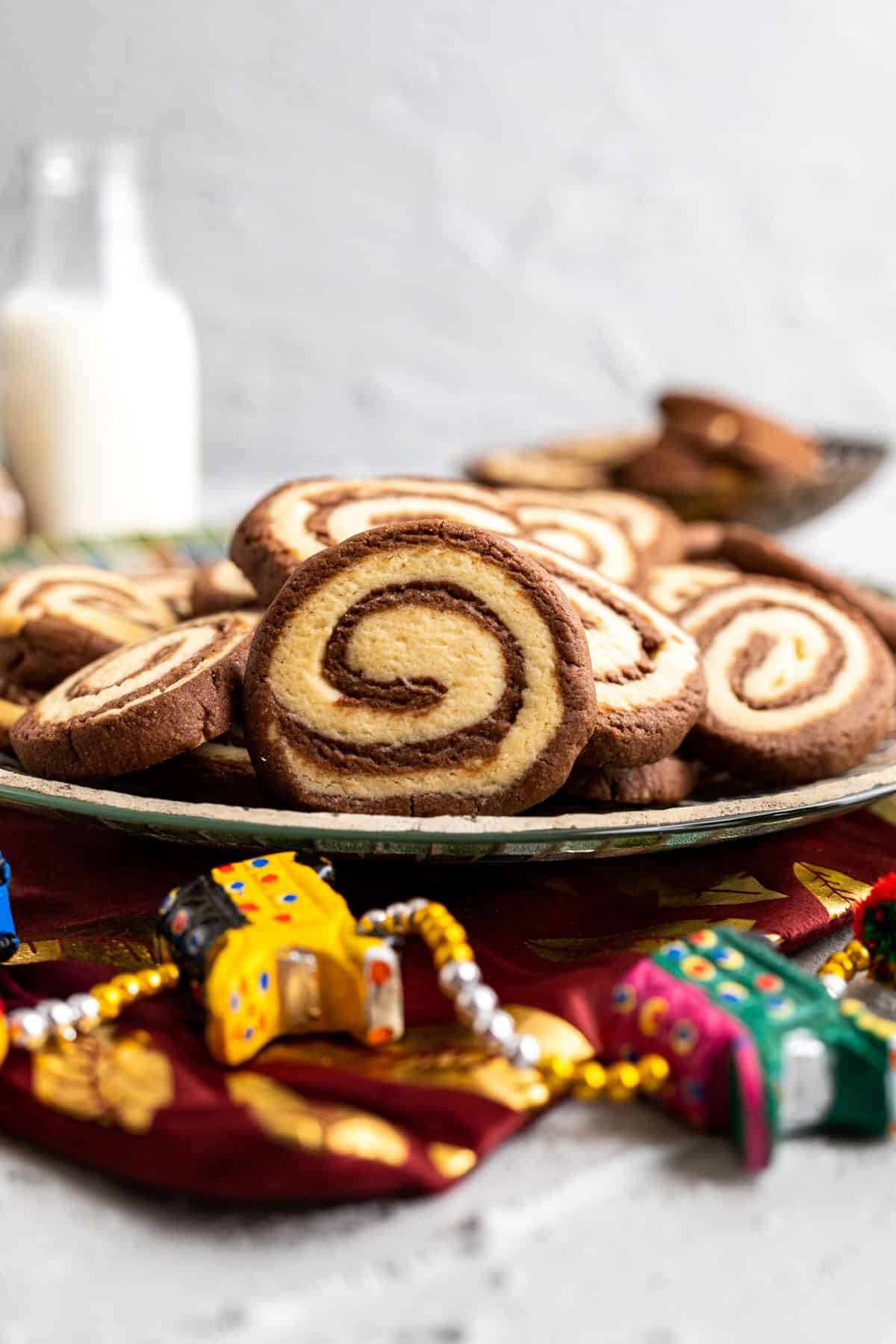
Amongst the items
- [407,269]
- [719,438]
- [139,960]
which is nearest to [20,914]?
[139,960]

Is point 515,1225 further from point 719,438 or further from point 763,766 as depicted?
point 719,438

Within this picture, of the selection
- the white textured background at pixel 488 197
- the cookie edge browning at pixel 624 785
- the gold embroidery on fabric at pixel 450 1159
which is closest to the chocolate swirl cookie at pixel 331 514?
the cookie edge browning at pixel 624 785

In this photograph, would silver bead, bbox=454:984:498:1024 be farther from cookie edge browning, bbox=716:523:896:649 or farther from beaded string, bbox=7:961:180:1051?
cookie edge browning, bbox=716:523:896:649

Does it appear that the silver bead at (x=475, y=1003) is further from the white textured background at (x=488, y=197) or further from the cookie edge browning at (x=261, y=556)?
the white textured background at (x=488, y=197)

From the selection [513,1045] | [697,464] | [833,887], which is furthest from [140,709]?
[697,464]

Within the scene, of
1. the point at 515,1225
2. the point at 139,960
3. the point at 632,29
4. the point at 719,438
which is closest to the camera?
the point at 515,1225

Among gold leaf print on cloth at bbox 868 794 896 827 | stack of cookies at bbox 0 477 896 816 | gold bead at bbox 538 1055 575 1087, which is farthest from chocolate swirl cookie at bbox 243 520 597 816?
gold leaf print on cloth at bbox 868 794 896 827
